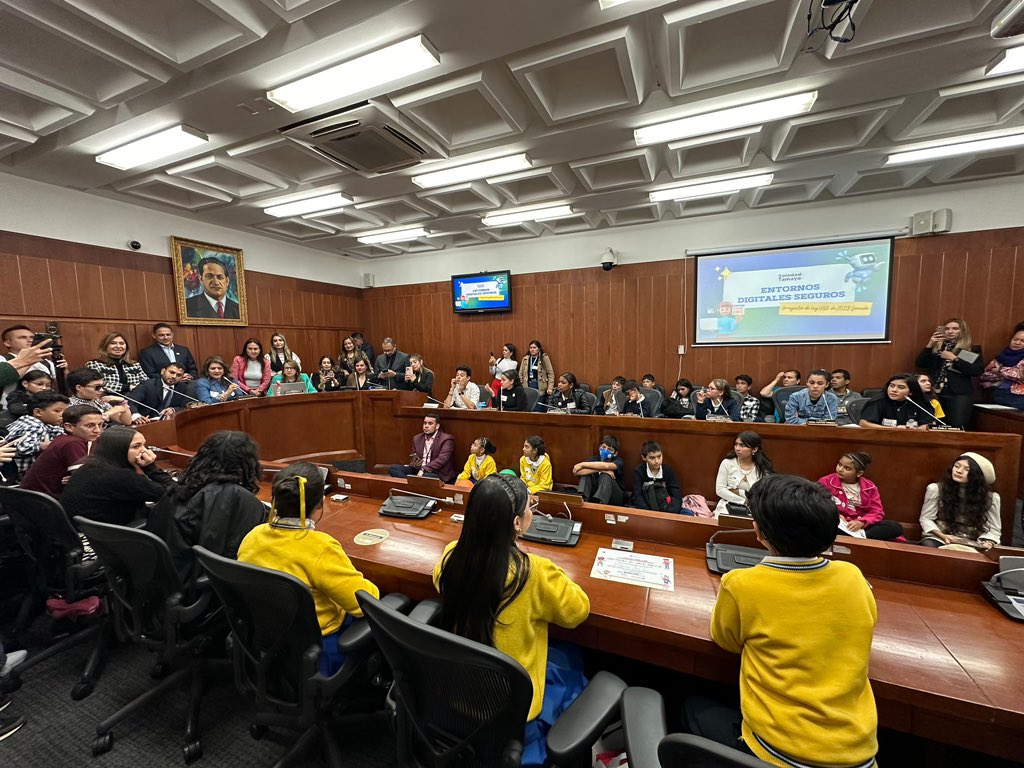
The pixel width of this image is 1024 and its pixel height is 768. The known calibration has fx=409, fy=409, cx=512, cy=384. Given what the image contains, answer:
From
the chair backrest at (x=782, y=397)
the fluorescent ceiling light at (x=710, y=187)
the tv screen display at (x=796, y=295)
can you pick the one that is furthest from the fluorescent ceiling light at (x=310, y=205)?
the chair backrest at (x=782, y=397)

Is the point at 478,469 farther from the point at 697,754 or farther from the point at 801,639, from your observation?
the point at 697,754

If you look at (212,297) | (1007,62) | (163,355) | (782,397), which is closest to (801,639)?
(1007,62)

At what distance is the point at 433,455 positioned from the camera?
4.15 metres

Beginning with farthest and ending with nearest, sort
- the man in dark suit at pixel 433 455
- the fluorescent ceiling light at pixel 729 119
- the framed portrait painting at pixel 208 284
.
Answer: the framed portrait painting at pixel 208 284 → the man in dark suit at pixel 433 455 → the fluorescent ceiling light at pixel 729 119

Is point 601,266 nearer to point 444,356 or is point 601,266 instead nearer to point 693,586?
point 444,356

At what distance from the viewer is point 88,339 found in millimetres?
4727

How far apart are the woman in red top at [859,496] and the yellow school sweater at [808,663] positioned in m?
2.15

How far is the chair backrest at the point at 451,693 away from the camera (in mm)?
871

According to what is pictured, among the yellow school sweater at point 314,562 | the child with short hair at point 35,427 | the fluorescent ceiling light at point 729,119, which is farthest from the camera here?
the fluorescent ceiling light at point 729,119

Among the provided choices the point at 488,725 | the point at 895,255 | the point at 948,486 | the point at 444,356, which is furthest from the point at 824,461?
the point at 444,356

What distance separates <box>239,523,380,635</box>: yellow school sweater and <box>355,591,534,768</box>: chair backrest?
440 mm

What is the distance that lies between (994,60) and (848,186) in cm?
242

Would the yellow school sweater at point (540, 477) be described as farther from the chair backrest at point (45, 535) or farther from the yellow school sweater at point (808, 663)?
the chair backrest at point (45, 535)

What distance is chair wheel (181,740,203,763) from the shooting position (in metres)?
1.63
